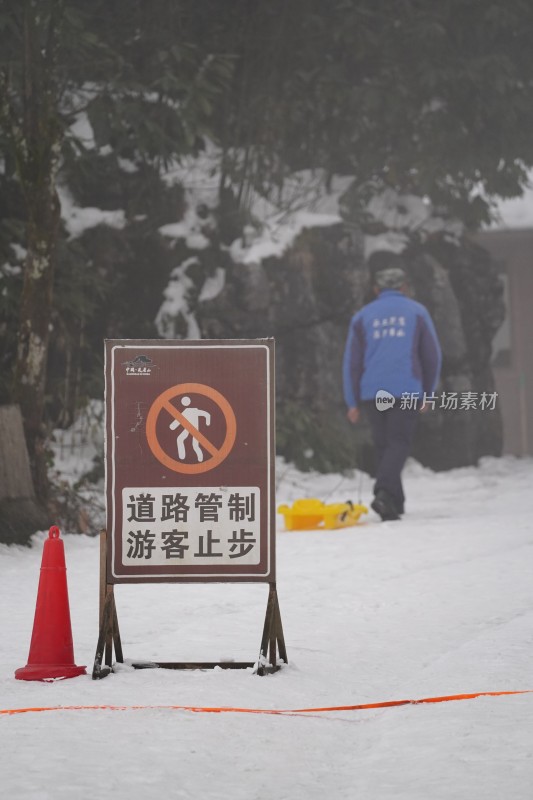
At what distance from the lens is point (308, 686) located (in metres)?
4.51

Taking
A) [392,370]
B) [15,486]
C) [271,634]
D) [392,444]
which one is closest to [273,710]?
[271,634]

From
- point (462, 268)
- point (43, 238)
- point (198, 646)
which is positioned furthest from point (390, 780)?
point (462, 268)

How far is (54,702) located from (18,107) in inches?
434

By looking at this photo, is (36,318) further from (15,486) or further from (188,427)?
(188,427)

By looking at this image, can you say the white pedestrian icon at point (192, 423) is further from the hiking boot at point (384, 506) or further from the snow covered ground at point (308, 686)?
the hiking boot at point (384, 506)

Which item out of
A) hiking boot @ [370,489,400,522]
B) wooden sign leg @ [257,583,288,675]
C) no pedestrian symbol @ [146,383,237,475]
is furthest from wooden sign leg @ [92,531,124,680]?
hiking boot @ [370,489,400,522]

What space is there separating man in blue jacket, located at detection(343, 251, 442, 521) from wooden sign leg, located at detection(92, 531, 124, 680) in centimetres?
599

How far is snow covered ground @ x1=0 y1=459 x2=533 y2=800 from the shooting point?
10.7ft

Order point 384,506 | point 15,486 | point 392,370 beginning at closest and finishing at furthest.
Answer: point 15,486 → point 384,506 → point 392,370

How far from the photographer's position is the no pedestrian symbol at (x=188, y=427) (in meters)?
4.79

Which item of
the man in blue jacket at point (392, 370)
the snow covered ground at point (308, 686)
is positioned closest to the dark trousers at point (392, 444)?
the man in blue jacket at point (392, 370)

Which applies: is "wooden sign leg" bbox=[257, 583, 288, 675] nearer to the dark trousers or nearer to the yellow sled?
the yellow sled

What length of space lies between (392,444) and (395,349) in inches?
36.8

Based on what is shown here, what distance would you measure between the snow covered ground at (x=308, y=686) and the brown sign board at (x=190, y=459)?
0.47 meters
